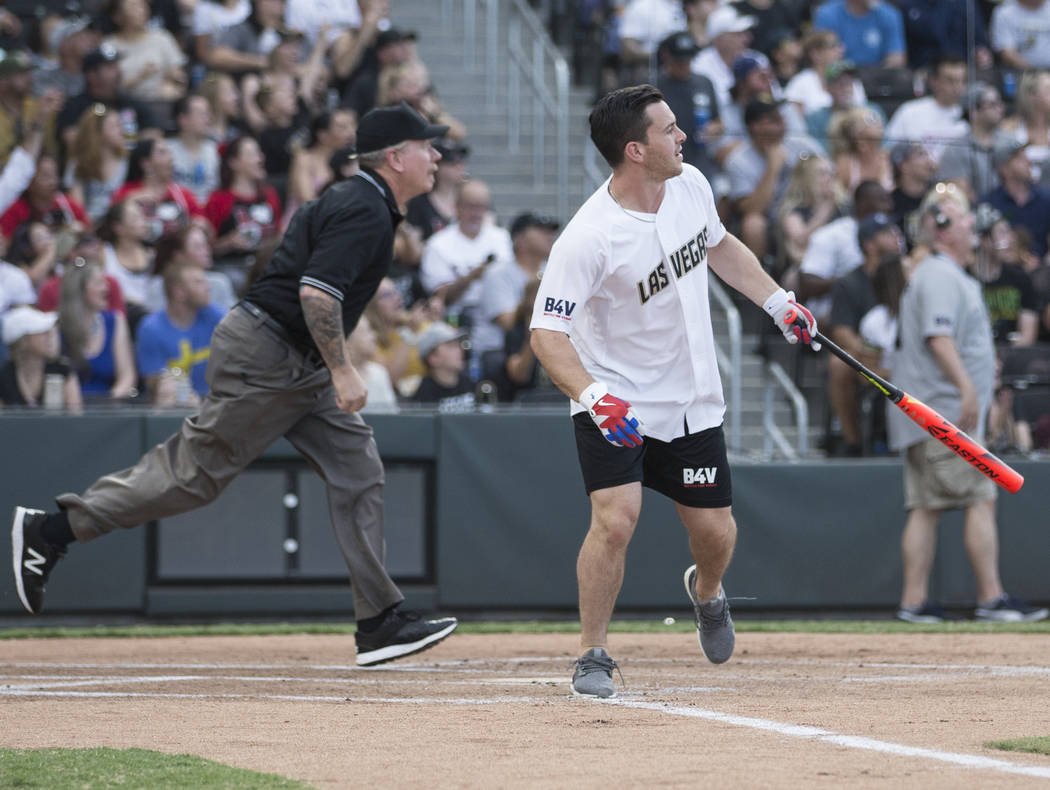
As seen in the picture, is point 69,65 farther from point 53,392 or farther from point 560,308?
point 560,308

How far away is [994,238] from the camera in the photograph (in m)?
12.2

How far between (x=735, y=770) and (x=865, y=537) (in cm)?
644

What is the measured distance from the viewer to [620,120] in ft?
20.2

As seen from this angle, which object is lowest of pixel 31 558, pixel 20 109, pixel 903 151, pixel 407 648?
pixel 407 648

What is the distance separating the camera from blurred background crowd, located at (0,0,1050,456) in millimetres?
10875

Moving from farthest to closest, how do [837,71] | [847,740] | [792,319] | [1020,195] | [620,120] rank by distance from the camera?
[837,71] → [1020,195] → [792,319] → [620,120] → [847,740]

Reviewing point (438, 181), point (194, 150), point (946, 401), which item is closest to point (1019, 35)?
point (438, 181)

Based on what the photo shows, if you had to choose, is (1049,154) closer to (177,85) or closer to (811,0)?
(811,0)

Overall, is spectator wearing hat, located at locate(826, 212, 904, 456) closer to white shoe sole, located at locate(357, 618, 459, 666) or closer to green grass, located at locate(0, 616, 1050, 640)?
green grass, located at locate(0, 616, 1050, 640)

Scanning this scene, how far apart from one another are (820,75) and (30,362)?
7467mm

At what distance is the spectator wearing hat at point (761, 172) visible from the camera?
12586 mm

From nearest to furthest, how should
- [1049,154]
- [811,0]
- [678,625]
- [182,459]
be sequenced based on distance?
[182,459] → [678,625] → [1049,154] → [811,0]

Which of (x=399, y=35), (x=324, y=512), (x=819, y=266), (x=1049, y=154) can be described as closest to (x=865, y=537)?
(x=819, y=266)

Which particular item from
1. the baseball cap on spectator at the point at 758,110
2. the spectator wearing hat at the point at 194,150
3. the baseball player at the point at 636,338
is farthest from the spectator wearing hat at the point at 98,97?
the baseball player at the point at 636,338
